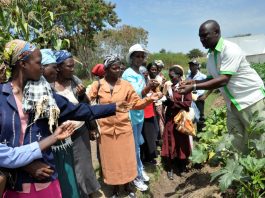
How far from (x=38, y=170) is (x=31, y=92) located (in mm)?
527

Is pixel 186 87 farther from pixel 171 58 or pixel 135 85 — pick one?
pixel 171 58

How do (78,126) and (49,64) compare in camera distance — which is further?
(78,126)

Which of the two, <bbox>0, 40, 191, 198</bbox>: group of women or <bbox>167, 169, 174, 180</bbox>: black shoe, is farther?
<bbox>167, 169, 174, 180</bbox>: black shoe

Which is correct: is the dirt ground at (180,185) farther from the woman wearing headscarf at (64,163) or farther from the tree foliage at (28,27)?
the tree foliage at (28,27)

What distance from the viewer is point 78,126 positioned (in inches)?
141

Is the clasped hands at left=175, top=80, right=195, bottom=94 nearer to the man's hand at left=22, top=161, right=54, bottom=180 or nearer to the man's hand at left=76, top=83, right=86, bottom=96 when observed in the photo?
the man's hand at left=76, top=83, right=86, bottom=96

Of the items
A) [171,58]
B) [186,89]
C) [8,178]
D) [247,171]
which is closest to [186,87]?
[186,89]

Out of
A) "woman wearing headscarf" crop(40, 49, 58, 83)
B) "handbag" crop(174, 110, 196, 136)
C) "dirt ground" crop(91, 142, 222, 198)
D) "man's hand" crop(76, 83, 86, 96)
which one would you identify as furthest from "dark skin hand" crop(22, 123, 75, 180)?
"handbag" crop(174, 110, 196, 136)

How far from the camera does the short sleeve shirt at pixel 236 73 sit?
3568 millimetres

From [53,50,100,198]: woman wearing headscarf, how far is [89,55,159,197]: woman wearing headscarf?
0.36 metres

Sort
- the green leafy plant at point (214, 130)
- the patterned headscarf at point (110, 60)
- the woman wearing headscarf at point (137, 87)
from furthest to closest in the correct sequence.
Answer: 1. the green leafy plant at point (214, 130)
2. the woman wearing headscarf at point (137, 87)
3. the patterned headscarf at point (110, 60)

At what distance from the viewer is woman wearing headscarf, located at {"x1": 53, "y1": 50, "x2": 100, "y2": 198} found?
3529 millimetres

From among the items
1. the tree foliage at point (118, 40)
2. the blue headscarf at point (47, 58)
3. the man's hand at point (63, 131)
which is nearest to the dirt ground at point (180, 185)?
the blue headscarf at point (47, 58)

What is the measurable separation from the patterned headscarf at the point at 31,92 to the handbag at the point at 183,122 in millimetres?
3207
